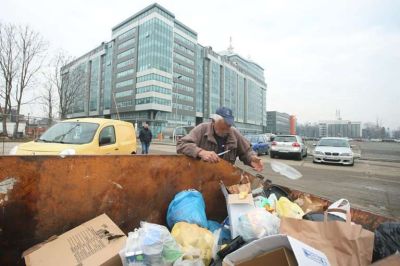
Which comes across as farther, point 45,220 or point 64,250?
point 45,220

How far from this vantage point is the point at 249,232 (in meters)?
2.03

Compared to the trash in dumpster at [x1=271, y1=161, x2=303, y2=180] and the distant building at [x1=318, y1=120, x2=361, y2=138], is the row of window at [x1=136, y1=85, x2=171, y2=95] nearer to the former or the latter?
the trash in dumpster at [x1=271, y1=161, x2=303, y2=180]

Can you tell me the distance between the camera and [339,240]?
1.79 m

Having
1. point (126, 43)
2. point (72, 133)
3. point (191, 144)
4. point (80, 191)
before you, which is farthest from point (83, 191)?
point (126, 43)

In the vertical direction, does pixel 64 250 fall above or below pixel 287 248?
below

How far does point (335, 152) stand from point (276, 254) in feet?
50.3

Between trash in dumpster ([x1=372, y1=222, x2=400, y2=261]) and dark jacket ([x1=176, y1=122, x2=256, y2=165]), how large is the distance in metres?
1.82

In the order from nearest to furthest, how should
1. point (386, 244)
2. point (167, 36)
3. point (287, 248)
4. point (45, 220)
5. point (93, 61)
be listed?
point (287, 248) < point (386, 244) < point (45, 220) < point (167, 36) < point (93, 61)

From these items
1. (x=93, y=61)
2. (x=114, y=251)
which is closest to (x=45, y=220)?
(x=114, y=251)

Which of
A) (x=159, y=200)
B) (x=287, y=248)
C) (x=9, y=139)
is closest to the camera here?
(x=287, y=248)

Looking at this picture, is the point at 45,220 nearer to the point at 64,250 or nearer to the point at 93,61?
the point at 64,250

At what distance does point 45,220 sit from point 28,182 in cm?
30

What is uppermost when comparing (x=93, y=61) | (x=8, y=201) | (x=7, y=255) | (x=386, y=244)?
(x=93, y=61)

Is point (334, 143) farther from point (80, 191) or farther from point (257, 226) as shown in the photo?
point (80, 191)
